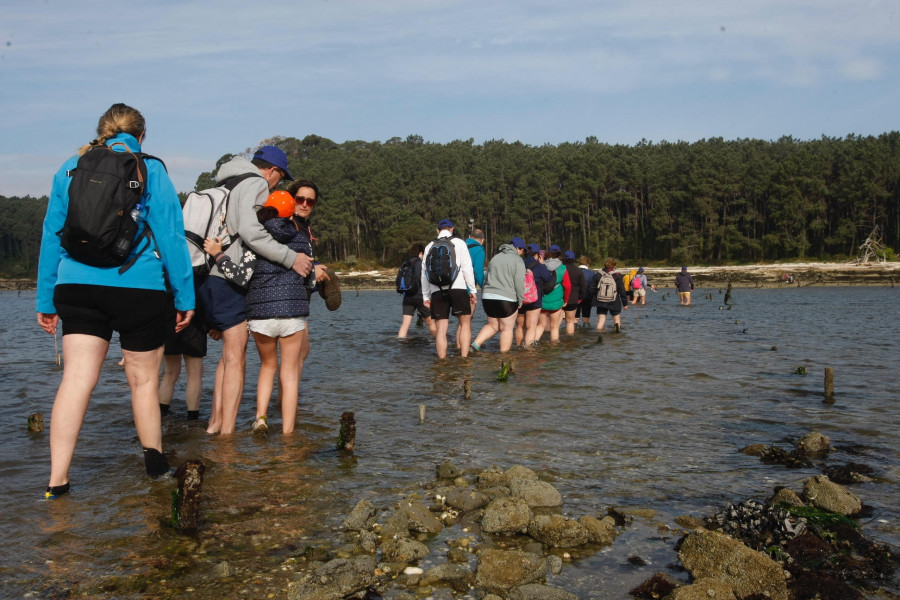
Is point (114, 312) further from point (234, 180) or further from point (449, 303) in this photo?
point (449, 303)

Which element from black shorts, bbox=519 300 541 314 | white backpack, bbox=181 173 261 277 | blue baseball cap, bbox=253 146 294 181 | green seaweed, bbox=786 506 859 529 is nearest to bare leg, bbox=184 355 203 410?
white backpack, bbox=181 173 261 277

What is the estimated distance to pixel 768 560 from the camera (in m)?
3.49

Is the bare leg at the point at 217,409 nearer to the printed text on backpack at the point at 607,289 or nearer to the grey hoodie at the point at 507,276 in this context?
the grey hoodie at the point at 507,276

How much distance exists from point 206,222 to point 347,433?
208 centimetres

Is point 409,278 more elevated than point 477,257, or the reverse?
point 477,257

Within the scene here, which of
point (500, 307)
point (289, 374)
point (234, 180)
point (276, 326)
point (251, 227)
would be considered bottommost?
point (289, 374)

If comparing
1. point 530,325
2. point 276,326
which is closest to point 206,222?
point 276,326

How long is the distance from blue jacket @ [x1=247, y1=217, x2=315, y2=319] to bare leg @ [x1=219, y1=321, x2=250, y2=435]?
0.21m

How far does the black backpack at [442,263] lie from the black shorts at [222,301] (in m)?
5.11

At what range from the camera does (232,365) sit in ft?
19.5

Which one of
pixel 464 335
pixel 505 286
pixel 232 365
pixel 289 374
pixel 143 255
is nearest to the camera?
pixel 143 255

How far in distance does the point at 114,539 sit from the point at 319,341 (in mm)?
12188

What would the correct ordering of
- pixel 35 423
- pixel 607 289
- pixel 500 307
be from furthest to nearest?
A: 1. pixel 607 289
2. pixel 500 307
3. pixel 35 423

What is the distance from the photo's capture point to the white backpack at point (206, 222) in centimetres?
566
